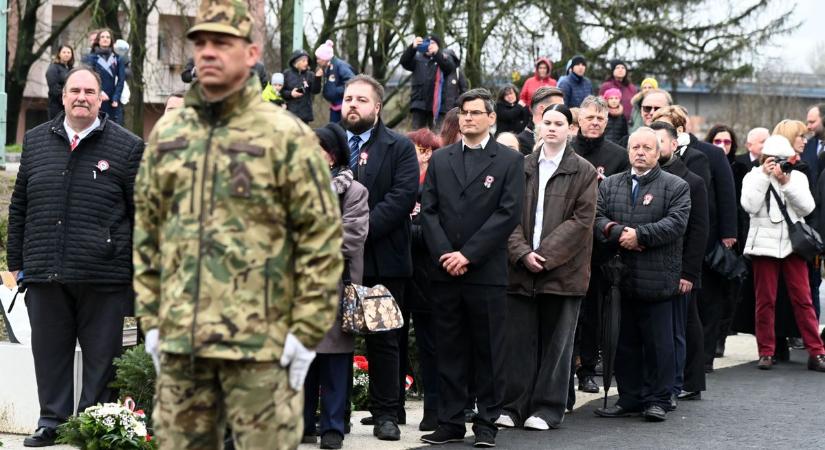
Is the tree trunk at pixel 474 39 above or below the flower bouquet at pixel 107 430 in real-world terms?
above

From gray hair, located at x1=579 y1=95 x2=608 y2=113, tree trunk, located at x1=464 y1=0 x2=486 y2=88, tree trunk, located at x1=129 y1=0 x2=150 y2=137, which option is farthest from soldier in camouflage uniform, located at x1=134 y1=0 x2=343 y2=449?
tree trunk, located at x1=464 y1=0 x2=486 y2=88

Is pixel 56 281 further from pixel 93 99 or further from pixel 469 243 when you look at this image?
pixel 469 243

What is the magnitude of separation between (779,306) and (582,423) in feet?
14.5

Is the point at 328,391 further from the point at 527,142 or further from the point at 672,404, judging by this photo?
the point at 527,142

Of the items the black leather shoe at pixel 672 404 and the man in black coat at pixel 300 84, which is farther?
the man in black coat at pixel 300 84

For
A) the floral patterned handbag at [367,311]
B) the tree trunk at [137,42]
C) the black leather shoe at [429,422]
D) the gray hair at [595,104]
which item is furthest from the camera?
the tree trunk at [137,42]

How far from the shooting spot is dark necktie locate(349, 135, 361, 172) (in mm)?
9523

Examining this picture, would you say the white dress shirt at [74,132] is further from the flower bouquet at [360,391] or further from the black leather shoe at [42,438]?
the flower bouquet at [360,391]

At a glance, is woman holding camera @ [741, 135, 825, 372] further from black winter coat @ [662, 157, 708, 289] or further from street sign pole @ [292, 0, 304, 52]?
street sign pole @ [292, 0, 304, 52]

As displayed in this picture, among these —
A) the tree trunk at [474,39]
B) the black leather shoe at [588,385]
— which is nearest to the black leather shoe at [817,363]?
the black leather shoe at [588,385]

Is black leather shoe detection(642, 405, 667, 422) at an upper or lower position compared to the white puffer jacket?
lower

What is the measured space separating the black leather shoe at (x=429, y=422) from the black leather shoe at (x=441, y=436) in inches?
17.3

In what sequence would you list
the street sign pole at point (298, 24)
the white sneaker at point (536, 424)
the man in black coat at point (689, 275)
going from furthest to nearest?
the street sign pole at point (298, 24), the man in black coat at point (689, 275), the white sneaker at point (536, 424)

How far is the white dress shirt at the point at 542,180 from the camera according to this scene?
10023 mm
